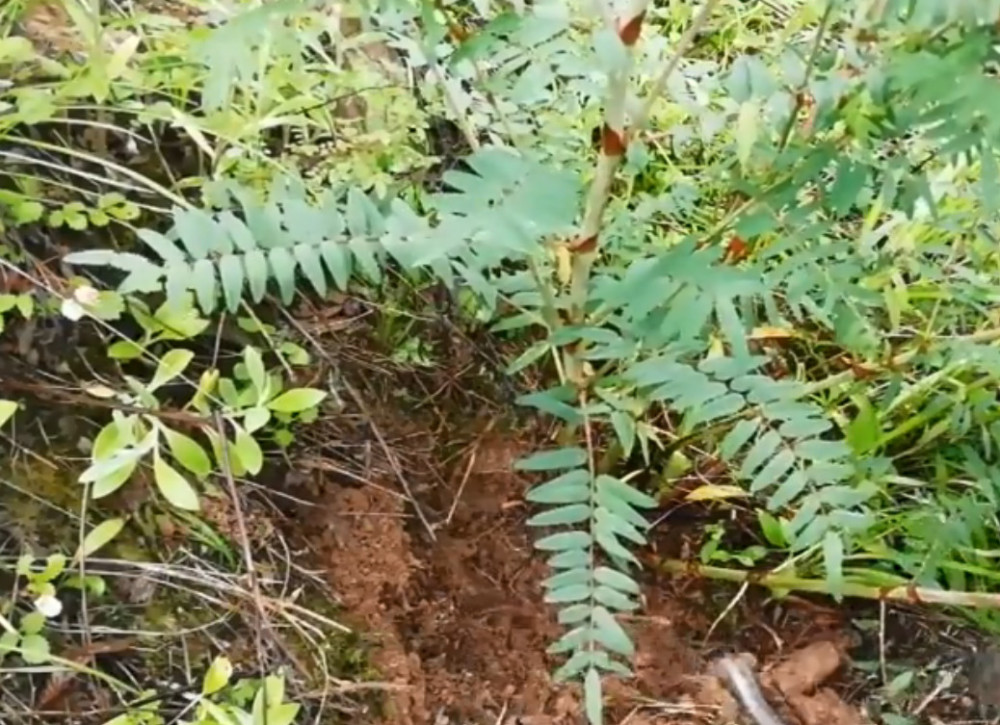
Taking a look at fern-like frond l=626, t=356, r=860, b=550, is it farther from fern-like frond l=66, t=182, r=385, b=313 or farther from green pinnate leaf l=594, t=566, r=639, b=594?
fern-like frond l=66, t=182, r=385, b=313

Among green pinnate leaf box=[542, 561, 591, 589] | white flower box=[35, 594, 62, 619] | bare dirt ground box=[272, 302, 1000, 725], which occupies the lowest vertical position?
bare dirt ground box=[272, 302, 1000, 725]

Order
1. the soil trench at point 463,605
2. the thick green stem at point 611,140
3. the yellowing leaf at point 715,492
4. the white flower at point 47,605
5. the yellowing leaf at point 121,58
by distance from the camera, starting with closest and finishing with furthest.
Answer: the thick green stem at point 611,140
the white flower at point 47,605
the yellowing leaf at point 121,58
the soil trench at point 463,605
the yellowing leaf at point 715,492

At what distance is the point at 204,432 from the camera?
39.4 inches

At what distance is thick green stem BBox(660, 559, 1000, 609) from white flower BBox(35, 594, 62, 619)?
594 mm

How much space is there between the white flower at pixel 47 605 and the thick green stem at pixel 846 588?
0.59 m

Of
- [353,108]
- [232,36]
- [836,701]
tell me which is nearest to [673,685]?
[836,701]

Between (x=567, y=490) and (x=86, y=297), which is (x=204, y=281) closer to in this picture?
(x=86, y=297)

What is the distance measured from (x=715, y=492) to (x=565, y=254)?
1.18 feet

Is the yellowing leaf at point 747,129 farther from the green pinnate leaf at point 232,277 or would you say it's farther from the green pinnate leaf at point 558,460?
the green pinnate leaf at point 232,277

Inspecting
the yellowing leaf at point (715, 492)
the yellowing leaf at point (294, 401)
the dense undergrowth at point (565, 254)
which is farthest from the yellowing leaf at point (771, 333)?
the yellowing leaf at point (294, 401)

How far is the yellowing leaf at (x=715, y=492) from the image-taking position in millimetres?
1235

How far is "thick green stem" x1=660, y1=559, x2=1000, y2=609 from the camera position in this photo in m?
1.12

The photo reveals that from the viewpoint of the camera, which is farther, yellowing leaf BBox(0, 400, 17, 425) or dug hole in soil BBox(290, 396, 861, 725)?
dug hole in soil BBox(290, 396, 861, 725)

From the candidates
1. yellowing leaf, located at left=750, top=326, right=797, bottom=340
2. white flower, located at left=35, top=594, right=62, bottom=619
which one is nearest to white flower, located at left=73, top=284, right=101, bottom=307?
white flower, located at left=35, top=594, right=62, bottom=619
